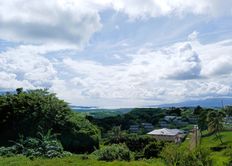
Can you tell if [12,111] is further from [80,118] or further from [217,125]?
[217,125]

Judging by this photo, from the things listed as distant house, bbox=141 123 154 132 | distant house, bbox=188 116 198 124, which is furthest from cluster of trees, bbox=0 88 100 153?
distant house, bbox=188 116 198 124

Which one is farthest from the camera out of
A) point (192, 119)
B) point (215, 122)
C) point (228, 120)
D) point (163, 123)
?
point (228, 120)

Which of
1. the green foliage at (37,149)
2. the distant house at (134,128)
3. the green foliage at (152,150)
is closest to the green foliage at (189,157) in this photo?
the green foliage at (37,149)

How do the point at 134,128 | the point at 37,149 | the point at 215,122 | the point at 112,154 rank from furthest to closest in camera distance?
the point at 134,128 → the point at 215,122 → the point at 37,149 → the point at 112,154

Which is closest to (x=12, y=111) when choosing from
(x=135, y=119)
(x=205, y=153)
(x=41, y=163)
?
(x=41, y=163)

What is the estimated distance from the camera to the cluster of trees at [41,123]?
109 ft

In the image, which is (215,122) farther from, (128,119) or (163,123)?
(163,123)

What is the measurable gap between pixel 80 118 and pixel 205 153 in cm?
1921

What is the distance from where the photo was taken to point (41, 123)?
33094 millimetres

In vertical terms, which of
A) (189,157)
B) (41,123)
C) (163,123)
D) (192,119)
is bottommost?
(189,157)

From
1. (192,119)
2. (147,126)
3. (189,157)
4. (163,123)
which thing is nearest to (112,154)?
(189,157)

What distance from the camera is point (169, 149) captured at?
822 inches

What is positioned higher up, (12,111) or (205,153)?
(12,111)

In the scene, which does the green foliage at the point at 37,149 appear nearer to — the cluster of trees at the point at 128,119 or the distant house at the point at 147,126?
the cluster of trees at the point at 128,119
